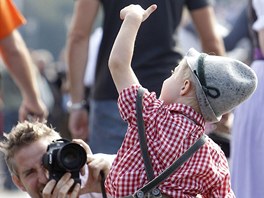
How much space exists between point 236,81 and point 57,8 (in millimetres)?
37313

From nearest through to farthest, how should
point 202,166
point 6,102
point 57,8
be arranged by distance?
1. point 202,166
2. point 6,102
3. point 57,8

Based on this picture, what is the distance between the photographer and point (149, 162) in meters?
3.54

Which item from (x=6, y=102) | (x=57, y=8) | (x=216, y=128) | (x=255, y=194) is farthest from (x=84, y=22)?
(x=57, y=8)

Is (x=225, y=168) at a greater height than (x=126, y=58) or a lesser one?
lesser

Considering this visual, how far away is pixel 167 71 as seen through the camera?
544cm

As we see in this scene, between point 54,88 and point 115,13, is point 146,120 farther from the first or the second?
point 54,88

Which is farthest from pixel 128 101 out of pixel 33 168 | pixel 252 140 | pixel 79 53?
pixel 79 53

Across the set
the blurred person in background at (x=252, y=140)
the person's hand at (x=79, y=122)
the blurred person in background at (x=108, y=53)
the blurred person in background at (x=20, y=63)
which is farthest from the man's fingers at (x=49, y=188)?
the blurred person in background at (x=20, y=63)

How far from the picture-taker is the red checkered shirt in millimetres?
3555

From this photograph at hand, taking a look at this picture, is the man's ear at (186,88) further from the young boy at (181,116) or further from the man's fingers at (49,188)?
the man's fingers at (49,188)

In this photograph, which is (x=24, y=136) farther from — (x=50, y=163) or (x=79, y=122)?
(x=79, y=122)

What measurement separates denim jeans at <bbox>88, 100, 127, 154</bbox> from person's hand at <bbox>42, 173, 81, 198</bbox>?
165cm

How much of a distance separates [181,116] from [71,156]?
1.39 feet

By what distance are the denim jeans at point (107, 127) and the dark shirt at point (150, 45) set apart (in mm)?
57
